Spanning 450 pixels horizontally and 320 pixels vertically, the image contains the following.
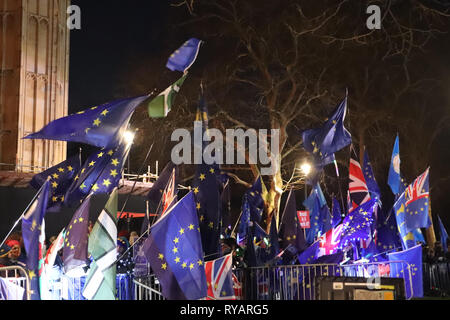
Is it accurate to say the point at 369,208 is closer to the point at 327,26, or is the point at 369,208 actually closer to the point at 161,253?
the point at 161,253

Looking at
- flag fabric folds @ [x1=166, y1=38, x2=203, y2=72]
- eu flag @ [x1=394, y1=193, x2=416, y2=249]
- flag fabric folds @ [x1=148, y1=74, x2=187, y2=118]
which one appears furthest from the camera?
eu flag @ [x1=394, y1=193, x2=416, y2=249]

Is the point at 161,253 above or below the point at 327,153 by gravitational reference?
below

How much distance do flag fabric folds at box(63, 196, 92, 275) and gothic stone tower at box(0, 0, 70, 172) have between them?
18.9m

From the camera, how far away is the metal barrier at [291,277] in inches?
415

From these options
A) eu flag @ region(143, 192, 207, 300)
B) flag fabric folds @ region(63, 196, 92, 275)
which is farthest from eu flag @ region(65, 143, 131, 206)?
eu flag @ region(143, 192, 207, 300)

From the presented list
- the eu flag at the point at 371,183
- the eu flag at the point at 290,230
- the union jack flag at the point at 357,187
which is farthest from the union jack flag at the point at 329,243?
the eu flag at the point at 371,183

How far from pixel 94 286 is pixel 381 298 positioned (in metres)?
3.69

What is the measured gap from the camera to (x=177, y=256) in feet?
26.0

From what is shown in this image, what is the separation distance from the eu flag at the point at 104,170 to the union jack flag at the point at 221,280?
211 centimetres

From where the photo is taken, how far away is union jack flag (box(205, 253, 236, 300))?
9.29m

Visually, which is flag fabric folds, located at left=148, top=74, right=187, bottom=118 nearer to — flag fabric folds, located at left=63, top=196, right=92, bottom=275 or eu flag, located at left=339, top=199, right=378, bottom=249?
flag fabric folds, located at left=63, top=196, right=92, bottom=275

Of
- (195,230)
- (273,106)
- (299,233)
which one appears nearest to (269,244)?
(299,233)

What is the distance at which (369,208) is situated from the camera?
39.9ft

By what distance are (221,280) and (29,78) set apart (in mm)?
21230
